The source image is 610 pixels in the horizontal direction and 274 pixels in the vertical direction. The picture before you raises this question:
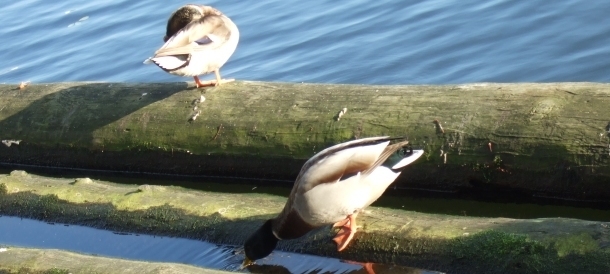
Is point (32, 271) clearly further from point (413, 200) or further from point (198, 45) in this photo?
point (198, 45)

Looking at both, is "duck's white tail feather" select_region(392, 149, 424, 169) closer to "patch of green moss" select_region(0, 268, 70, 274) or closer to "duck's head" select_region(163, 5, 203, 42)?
"patch of green moss" select_region(0, 268, 70, 274)

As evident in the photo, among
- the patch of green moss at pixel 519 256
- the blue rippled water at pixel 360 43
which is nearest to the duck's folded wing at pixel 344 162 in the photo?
the patch of green moss at pixel 519 256

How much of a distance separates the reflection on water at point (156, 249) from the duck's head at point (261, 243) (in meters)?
0.11

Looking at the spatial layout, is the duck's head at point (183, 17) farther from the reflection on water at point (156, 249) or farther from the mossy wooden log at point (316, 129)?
the reflection on water at point (156, 249)

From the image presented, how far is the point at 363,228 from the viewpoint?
4293mm

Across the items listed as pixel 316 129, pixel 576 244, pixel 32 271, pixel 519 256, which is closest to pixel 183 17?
pixel 316 129

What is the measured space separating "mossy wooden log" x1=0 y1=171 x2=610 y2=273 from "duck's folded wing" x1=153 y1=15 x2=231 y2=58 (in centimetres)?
127

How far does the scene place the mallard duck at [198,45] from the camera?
6219 mm

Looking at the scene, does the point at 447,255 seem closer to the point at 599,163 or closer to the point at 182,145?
the point at 599,163

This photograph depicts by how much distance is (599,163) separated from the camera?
457 cm

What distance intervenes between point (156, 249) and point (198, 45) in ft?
6.54

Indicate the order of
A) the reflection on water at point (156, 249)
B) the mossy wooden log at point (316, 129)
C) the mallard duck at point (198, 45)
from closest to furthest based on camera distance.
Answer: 1. the reflection on water at point (156, 249)
2. the mossy wooden log at point (316, 129)
3. the mallard duck at point (198, 45)

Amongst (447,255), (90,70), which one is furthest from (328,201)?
(90,70)

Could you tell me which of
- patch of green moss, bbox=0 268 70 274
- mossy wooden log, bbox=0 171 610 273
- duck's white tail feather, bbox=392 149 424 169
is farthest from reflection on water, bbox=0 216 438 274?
patch of green moss, bbox=0 268 70 274
